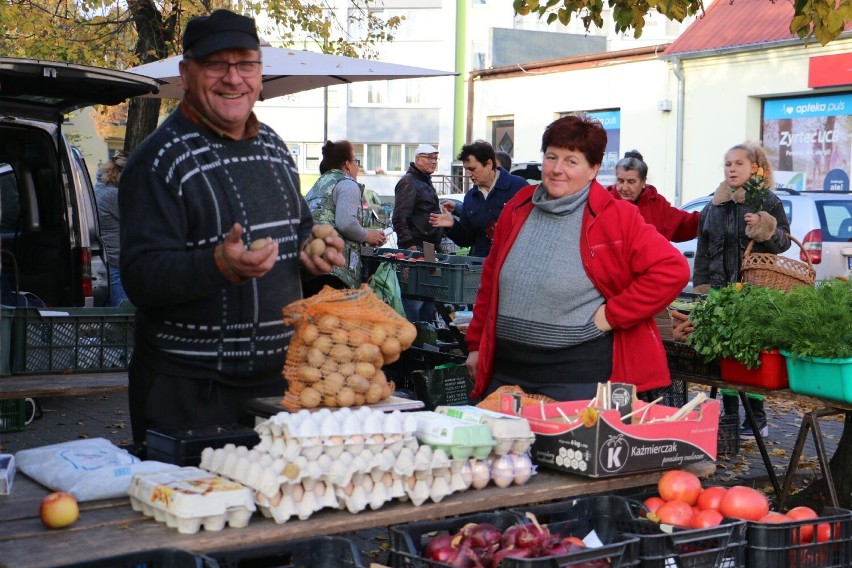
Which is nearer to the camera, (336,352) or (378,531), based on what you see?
(336,352)

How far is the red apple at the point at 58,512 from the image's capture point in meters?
2.49

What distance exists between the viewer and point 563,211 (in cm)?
438

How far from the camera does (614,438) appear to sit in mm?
3148

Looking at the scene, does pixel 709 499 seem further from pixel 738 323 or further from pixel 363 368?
pixel 738 323

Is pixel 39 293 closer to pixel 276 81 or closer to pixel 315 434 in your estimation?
pixel 276 81

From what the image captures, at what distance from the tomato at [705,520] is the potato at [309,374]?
111cm

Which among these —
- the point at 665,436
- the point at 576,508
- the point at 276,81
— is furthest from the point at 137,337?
the point at 276,81

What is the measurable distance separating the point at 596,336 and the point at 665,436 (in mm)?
1061

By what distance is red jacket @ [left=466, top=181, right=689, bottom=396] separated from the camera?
4.27 m

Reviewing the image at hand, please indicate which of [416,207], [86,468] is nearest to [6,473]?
[86,468]

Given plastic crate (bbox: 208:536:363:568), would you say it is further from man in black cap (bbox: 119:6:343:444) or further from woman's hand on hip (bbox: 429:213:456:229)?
woman's hand on hip (bbox: 429:213:456:229)

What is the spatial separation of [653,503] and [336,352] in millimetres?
1004

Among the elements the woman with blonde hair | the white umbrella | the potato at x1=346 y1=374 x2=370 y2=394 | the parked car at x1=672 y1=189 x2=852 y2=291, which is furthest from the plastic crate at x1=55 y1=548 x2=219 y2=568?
the parked car at x1=672 y1=189 x2=852 y2=291

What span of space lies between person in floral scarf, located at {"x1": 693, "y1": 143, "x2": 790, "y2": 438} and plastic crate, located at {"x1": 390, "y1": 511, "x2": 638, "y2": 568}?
431 centimetres
